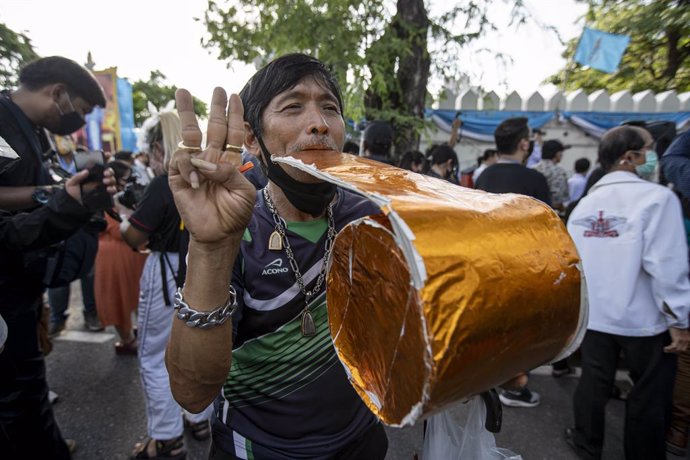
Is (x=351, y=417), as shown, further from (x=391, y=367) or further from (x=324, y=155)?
(x=324, y=155)

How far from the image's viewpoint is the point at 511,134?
316cm

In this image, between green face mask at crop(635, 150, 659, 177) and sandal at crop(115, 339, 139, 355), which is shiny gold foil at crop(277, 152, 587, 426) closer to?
green face mask at crop(635, 150, 659, 177)

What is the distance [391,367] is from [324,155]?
1.92 feet

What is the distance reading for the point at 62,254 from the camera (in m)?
2.05

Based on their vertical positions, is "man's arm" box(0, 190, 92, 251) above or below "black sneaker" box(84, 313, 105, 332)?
above

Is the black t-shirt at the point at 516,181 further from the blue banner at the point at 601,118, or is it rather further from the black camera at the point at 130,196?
the blue banner at the point at 601,118

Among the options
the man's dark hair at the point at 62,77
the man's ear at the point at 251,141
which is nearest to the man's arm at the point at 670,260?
the man's ear at the point at 251,141

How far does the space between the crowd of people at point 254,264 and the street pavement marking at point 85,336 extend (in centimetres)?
84

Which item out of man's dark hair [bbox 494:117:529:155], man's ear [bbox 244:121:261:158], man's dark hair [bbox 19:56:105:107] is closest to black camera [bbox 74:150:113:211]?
man's dark hair [bbox 19:56:105:107]

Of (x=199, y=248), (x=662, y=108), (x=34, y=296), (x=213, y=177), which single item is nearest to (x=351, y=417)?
(x=199, y=248)

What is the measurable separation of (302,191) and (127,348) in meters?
3.65

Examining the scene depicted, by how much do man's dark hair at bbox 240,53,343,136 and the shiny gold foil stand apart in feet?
1.38

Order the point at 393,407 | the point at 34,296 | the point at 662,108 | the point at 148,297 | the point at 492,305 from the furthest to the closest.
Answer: the point at 662,108
the point at 148,297
the point at 34,296
the point at 393,407
the point at 492,305

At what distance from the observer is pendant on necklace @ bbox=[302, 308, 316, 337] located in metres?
1.18
